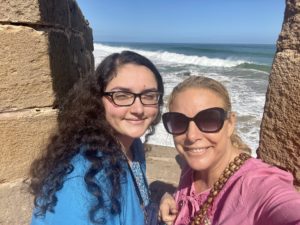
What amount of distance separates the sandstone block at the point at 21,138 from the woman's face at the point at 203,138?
0.80m

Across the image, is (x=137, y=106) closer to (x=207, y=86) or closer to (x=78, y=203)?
(x=207, y=86)

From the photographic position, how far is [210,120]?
1494 millimetres

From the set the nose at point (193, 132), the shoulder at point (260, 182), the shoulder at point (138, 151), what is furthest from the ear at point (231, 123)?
the shoulder at point (138, 151)

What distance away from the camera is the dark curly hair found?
1472 millimetres

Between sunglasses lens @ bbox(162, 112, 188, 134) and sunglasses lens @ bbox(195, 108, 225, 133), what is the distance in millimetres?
63

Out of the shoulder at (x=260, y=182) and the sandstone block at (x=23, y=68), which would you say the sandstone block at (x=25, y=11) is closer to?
the sandstone block at (x=23, y=68)

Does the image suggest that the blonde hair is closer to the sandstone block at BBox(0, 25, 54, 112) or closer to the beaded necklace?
the beaded necklace

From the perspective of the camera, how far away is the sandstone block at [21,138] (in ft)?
5.92

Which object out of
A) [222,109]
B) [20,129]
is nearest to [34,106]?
[20,129]

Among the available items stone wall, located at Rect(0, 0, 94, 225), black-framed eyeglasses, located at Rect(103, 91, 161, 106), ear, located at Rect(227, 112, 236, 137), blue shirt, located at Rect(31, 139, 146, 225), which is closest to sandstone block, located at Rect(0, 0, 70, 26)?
stone wall, located at Rect(0, 0, 94, 225)

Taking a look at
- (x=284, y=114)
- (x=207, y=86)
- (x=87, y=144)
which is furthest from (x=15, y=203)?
(x=284, y=114)

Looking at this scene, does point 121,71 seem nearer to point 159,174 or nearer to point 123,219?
point 123,219

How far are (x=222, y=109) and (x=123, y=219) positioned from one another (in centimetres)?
68

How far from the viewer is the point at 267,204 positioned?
1138 millimetres
